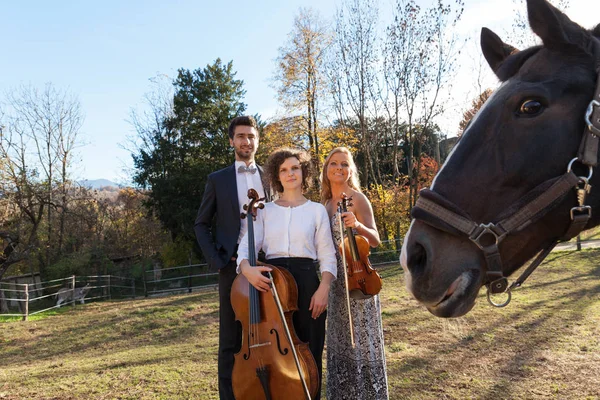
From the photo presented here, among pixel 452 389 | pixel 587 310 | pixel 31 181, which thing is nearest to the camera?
pixel 452 389

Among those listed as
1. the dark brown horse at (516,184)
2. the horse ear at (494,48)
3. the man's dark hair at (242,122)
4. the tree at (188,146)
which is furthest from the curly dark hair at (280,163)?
the tree at (188,146)

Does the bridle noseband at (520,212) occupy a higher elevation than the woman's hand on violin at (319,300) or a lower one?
higher

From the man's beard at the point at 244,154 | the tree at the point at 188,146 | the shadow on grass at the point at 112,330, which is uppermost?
the tree at the point at 188,146

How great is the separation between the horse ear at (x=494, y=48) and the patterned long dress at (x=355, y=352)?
174 cm

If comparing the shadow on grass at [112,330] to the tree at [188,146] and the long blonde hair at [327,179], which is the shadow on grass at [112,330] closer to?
the long blonde hair at [327,179]

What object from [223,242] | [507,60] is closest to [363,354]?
[223,242]

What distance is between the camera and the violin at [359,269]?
2844 mm

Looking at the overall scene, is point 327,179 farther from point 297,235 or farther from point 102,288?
point 102,288

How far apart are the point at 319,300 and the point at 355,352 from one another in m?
0.67

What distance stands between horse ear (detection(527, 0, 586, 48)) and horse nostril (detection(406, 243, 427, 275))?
793 mm

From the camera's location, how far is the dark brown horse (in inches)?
46.9

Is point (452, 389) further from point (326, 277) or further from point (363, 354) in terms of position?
point (326, 277)

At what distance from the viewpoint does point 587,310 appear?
6.46 m

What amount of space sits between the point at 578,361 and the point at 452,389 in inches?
67.4
